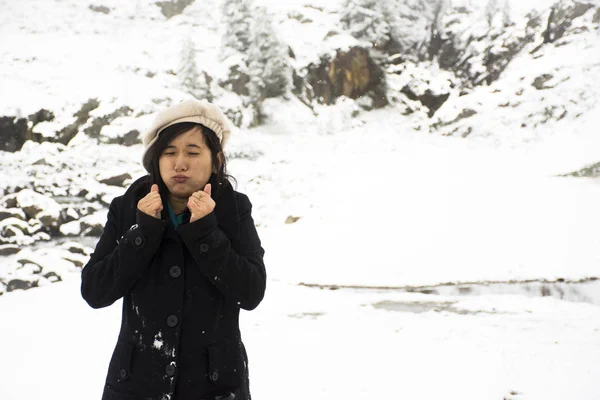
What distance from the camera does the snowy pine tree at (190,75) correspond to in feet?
81.3

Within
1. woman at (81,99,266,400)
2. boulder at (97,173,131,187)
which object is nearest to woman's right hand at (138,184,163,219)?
woman at (81,99,266,400)

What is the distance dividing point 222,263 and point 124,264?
1.25ft

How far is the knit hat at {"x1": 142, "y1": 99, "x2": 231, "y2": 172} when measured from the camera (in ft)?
5.73

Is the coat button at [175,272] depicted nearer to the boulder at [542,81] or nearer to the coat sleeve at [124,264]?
the coat sleeve at [124,264]

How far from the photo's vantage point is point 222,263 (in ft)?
5.08

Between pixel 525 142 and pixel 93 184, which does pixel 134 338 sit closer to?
→ pixel 93 184

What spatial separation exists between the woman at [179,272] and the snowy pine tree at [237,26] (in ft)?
96.0

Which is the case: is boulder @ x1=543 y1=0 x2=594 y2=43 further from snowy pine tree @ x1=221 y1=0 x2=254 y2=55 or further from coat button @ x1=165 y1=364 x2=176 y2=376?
coat button @ x1=165 y1=364 x2=176 y2=376

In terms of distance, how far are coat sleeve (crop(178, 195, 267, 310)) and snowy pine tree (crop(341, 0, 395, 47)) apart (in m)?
30.2

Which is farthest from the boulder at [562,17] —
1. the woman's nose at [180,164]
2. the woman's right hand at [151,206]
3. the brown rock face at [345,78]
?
the woman's right hand at [151,206]

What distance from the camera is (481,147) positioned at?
18594mm

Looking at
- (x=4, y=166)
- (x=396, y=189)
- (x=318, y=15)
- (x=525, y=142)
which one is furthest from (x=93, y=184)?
(x=318, y=15)

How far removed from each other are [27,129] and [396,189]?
1840 centimetres

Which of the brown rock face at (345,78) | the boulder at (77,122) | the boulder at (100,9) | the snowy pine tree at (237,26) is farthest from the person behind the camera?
the boulder at (100,9)
